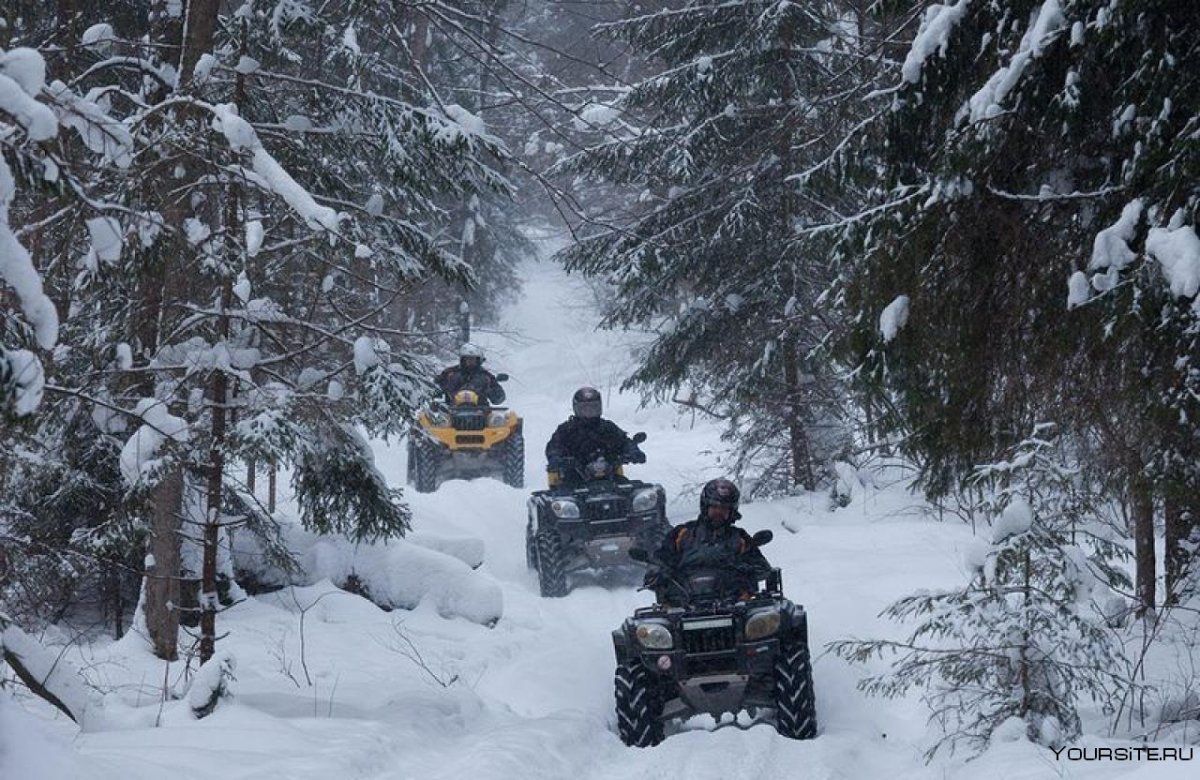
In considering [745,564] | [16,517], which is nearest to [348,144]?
[16,517]

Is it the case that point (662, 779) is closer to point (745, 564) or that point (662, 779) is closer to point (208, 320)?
point (745, 564)

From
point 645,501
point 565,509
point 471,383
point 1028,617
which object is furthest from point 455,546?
point 1028,617

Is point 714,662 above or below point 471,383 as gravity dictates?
below

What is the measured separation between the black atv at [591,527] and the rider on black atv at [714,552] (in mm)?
3119

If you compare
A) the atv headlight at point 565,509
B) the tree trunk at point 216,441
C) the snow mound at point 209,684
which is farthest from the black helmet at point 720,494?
the snow mound at point 209,684

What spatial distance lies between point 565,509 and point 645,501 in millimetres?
875

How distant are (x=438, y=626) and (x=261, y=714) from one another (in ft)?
13.4

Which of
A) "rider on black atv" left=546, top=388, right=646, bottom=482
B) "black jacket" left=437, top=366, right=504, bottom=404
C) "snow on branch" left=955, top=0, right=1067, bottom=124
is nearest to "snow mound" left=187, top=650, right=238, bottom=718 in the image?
"snow on branch" left=955, top=0, right=1067, bottom=124

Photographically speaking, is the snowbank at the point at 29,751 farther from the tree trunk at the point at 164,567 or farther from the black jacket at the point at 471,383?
the black jacket at the point at 471,383

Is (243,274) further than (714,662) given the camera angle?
No

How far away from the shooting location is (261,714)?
641 centimetres

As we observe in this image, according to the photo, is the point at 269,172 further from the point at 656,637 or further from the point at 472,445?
the point at 472,445

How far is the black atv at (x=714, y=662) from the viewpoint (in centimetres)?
696

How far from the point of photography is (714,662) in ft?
23.5
